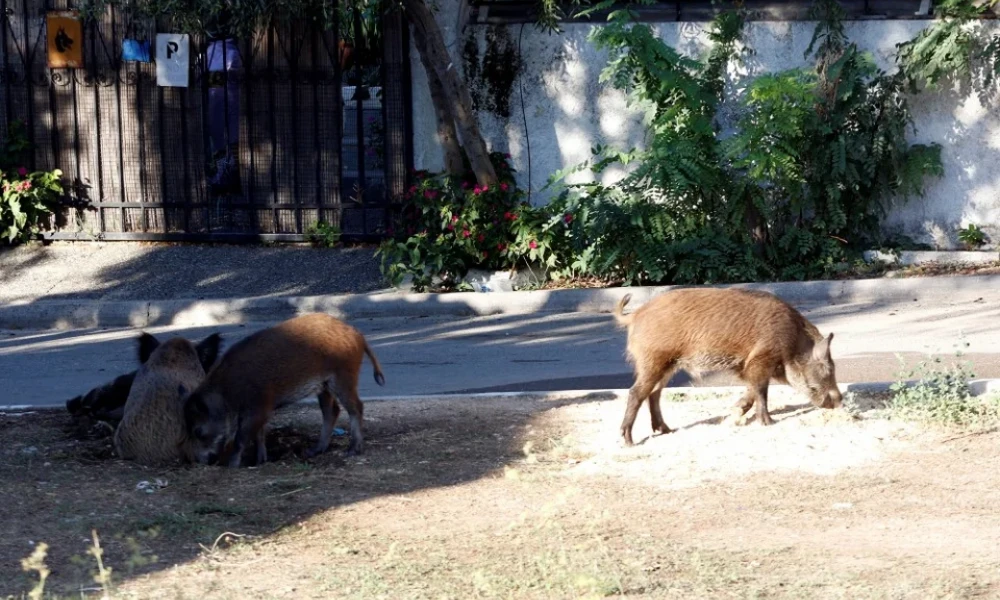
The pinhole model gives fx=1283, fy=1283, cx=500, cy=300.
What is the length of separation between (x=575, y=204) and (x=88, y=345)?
502 cm

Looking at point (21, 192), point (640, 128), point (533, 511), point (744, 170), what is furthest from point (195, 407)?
point (21, 192)

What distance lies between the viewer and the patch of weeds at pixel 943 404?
7.02 m

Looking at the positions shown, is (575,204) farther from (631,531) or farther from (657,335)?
(631,531)

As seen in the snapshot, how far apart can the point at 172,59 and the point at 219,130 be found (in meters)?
0.97

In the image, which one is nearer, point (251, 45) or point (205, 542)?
point (205, 542)

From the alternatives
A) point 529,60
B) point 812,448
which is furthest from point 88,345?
point 812,448

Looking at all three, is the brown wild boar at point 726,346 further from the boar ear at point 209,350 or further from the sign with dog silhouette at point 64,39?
the sign with dog silhouette at point 64,39

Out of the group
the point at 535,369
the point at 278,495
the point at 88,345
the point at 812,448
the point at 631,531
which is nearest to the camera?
the point at 631,531

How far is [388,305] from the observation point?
1283 cm

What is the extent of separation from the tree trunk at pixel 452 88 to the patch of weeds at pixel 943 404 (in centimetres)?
701

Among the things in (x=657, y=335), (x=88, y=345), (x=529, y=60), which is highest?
(x=529, y=60)

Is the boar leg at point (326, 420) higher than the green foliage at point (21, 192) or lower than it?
lower

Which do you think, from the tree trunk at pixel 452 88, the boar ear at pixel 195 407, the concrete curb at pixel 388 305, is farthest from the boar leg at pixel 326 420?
the tree trunk at pixel 452 88

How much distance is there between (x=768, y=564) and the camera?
503 centimetres
